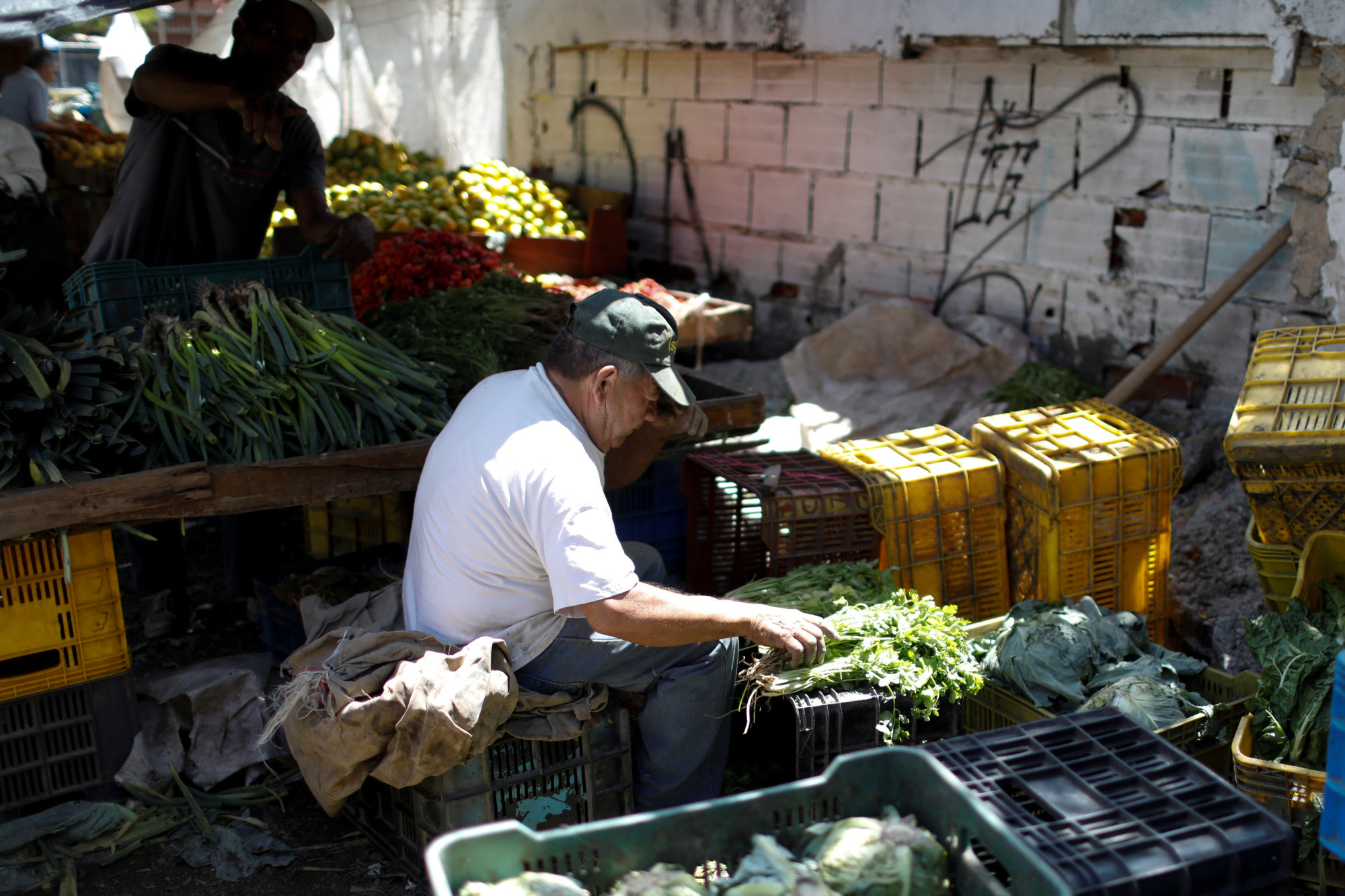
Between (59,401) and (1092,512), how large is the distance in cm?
350

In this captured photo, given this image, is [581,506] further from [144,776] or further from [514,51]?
[514,51]

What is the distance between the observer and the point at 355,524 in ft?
16.2

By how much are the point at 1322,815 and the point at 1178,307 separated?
404 centimetres

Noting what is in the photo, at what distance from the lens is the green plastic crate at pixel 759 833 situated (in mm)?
1994

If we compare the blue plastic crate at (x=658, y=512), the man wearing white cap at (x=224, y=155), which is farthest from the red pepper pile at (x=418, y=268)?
the blue plastic crate at (x=658, y=512)

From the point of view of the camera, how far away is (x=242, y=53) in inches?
185

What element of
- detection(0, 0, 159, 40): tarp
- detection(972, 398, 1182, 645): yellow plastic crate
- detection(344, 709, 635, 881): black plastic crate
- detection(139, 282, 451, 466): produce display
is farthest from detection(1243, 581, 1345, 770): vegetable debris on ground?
detection(0, 0, 159, 40): tarp

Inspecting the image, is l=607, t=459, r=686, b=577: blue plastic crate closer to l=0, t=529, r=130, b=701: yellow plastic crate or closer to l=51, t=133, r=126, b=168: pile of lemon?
l=0, t=529, r=130, b=701: yellow plastic crate

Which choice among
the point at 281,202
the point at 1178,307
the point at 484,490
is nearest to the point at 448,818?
the point at 484,490

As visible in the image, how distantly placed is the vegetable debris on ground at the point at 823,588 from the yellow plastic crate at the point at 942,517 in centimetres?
27

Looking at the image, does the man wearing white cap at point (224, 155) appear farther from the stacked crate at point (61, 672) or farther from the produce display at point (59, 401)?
the stacked crate at point (61, 672)

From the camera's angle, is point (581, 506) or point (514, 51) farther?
point (514, 51)

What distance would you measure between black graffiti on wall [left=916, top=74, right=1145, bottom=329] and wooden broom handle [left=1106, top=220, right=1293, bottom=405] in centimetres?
123

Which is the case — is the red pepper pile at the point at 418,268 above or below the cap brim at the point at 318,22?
below
